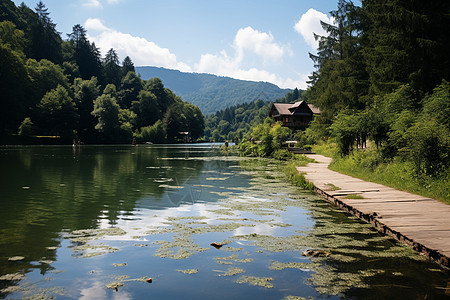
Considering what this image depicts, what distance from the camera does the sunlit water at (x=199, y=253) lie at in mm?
5629

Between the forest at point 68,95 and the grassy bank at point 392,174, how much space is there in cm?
8022

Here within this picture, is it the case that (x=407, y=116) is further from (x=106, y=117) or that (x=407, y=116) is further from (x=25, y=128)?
(x=106, y=117)

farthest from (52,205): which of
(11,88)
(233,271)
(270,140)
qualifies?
(11,88)

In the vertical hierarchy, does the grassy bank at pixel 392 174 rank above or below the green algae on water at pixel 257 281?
above

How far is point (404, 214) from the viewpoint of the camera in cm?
962

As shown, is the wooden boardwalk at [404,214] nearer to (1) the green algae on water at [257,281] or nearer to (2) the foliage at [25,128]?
(1) the green algae on water at [257,281]

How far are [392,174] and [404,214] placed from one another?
693 cm

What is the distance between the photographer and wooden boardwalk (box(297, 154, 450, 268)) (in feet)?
23.2

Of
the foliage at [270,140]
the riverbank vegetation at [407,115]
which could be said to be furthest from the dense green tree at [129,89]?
the riverbank vegetation at [407,115]

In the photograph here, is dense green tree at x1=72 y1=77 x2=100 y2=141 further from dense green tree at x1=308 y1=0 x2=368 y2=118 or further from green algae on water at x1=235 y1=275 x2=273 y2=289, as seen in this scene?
green algae on water at x1=235 y1=275 x2=273 y2=289

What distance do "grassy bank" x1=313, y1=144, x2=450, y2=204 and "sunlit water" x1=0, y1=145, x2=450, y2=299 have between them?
3479 millimetres

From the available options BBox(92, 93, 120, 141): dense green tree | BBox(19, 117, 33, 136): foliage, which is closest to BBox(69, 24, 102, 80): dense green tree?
BBox(92, 93, 120, 141): dense green tree

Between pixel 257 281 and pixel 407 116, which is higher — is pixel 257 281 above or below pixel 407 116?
below

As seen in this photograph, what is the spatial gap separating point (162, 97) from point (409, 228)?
163151 mm
